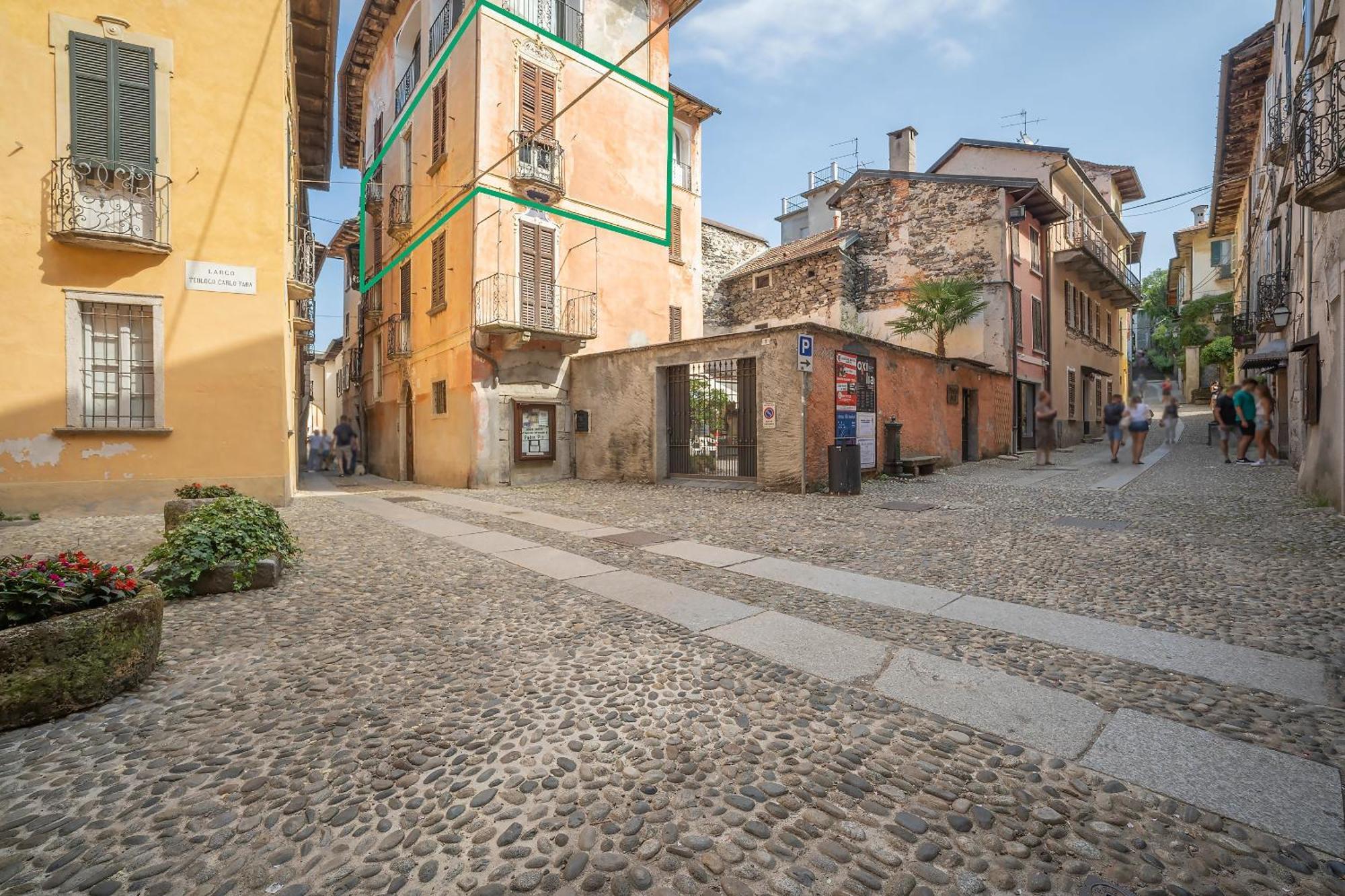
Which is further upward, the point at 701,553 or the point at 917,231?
the point at 917,231

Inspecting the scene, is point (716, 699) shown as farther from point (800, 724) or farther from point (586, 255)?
point (586, 255)

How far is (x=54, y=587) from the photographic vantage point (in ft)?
8.98

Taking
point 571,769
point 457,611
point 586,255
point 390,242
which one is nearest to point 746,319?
point 586,255

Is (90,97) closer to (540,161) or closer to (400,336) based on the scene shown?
(540,161)

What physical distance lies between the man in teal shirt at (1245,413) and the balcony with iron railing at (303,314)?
66.8 ft

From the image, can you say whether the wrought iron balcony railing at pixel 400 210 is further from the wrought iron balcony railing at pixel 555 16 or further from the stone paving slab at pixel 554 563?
the stone paving slab at pixel 554 563

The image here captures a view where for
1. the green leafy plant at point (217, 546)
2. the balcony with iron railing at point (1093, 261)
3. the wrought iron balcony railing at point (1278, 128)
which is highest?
the balcony with iron railing at point (1093, 261)

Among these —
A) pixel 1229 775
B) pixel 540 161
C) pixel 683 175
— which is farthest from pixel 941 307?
pixel 1229 775

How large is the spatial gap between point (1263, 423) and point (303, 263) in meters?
20.5

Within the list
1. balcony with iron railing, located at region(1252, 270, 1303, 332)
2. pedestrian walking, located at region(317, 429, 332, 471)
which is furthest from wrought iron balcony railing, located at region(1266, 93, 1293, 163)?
pedestrian walking, located at region(317, 429, 332, 471)

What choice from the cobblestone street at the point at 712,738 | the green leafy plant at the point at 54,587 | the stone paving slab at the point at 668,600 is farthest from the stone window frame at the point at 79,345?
the stone paving slab at the point at 668,600

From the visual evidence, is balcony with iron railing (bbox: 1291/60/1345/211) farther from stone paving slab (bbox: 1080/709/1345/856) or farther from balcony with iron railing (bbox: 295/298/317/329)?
balcony with iron railing (bbox: 295/298/317/329)

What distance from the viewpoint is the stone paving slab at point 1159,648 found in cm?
283

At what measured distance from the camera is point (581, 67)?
1491cm
